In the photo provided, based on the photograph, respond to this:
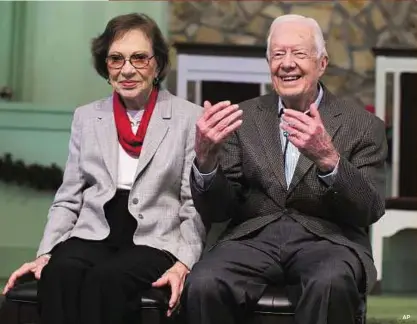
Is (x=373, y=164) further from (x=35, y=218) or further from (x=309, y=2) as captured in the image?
(x=309, y=2)

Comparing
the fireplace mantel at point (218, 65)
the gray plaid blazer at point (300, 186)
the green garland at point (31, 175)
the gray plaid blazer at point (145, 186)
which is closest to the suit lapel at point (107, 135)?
the gray plaid blazer at point (145, 186)

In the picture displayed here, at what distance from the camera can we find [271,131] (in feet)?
6.39

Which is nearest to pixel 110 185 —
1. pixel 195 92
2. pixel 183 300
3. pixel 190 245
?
pixel 190 245

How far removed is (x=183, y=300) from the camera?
67.9 inches

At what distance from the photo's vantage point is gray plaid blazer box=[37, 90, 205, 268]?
1.93 metres

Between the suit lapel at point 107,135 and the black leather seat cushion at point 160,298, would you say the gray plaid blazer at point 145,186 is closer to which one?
the suit lapel at point 107,135

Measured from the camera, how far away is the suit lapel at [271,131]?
189 cm

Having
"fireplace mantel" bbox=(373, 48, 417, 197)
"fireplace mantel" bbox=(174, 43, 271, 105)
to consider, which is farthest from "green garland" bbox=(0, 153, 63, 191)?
"fireplace mantel" bbox=(373, 48, 417, 197)

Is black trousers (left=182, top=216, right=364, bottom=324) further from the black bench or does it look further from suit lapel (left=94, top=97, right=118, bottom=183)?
suit lapel (left=94, top=97, right=118, bottom=183)

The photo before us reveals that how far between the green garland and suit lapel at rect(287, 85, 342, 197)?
146 centimetres

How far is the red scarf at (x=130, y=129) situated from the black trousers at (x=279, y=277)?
0.36m

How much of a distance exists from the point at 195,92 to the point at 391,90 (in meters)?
1.01

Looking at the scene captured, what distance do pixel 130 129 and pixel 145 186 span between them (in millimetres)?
175

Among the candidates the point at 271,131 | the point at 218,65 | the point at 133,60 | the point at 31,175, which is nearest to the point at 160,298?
the point at 271,131
